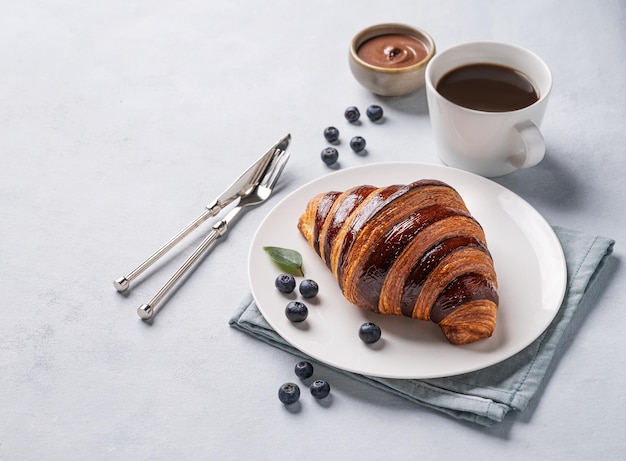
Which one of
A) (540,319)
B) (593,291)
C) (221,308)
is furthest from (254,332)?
(593,291)

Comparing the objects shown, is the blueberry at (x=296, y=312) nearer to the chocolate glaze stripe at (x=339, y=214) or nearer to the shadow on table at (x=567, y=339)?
the chocolate glaze stripe at (x=339, y=214)

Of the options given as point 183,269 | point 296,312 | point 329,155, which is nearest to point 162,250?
point 183,269

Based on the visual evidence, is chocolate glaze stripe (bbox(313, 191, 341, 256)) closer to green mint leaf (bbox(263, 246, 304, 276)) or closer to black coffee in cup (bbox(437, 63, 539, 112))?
green mint leaf (bbox(263, 246, 304, 276))

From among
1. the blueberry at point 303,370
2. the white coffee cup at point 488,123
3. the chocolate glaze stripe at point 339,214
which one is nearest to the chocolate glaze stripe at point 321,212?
the chocolate glaze stripe at point 339,214

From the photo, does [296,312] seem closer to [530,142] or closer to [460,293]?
[460,293]

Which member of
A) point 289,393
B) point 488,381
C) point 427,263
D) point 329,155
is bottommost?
point 289,393

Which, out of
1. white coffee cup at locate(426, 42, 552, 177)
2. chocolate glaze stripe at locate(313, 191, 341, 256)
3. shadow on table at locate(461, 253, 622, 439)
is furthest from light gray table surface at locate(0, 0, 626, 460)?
chocolate glaze stripe at locate(313, 191, 341, 256)
